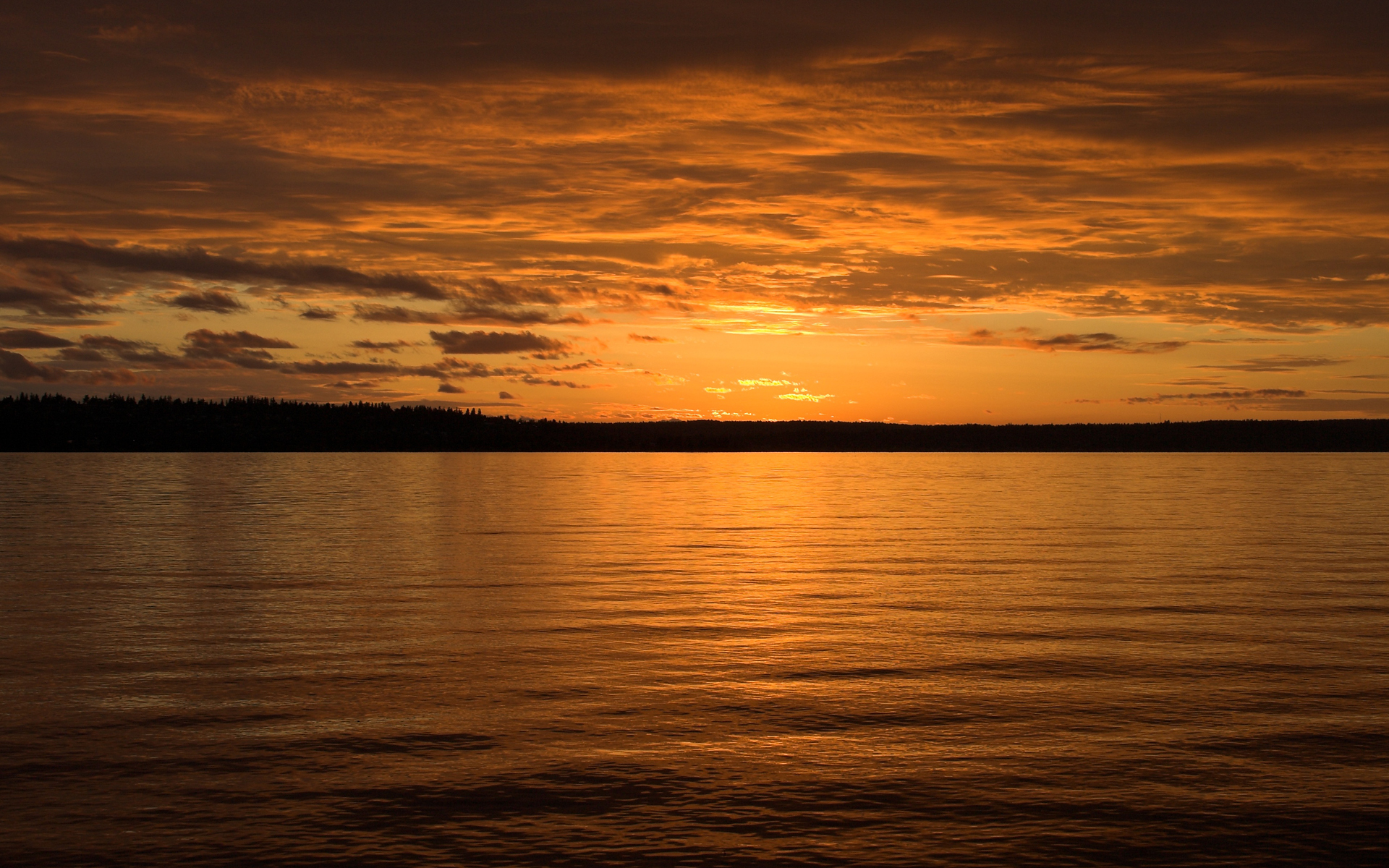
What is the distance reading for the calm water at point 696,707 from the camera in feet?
34.3

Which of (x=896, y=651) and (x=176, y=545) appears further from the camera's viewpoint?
(x=176, y=545)

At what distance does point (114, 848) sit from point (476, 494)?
2828 inches

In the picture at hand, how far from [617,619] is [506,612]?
2759mm

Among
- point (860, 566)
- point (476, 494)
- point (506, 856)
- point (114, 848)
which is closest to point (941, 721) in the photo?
point (506, 856)

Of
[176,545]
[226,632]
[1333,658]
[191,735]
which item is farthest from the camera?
[176,545]

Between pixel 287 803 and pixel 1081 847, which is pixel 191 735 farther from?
pixel 1081 847

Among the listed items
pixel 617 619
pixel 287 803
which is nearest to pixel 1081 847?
pixel 287 803

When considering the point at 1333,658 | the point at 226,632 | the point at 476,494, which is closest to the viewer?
the point at 1333,658

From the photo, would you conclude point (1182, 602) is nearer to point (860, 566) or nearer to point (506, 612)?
point (860, 566)

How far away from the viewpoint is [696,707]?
15.2m

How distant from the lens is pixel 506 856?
9836 millimetres

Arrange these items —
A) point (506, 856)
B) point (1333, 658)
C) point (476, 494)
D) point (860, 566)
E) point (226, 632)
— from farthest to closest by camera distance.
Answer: point (476, 494) → point (860, 566) → point (226, 632) → point (1333, 658) → point (506, 856)

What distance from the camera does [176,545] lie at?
1575 inches

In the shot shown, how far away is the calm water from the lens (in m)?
10.4
